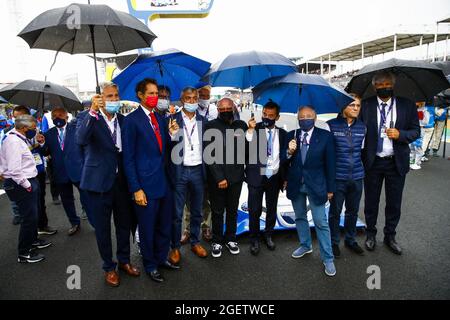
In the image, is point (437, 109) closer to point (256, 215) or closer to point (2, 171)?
point (256, 215)

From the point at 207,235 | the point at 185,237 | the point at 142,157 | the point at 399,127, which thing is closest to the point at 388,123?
the point at 399,127

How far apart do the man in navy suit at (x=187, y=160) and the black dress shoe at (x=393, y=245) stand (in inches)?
89.6

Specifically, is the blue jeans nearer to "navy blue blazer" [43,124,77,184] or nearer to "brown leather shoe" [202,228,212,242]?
"brown leather shoe" [202,228,212,242]

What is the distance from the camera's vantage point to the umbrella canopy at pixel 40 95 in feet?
12.1

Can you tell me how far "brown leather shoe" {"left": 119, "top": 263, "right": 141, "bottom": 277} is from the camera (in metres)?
2.88

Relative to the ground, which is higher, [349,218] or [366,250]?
[349,218]

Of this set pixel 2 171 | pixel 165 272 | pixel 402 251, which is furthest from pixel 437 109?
pixel 2 171

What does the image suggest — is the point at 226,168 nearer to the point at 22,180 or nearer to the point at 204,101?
the point at 204,101

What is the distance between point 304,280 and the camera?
9.05 feet

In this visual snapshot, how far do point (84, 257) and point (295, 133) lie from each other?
2.93 m

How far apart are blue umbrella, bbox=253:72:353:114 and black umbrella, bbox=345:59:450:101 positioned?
446 mm

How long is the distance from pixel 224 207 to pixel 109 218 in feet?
4.24

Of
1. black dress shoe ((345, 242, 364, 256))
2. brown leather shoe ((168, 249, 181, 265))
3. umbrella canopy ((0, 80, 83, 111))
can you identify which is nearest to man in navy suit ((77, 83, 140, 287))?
brown leather shoe ((168, 249, 181, 265))

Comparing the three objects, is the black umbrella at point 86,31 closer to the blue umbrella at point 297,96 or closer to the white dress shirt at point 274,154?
the blue umbrella at point 297,96
